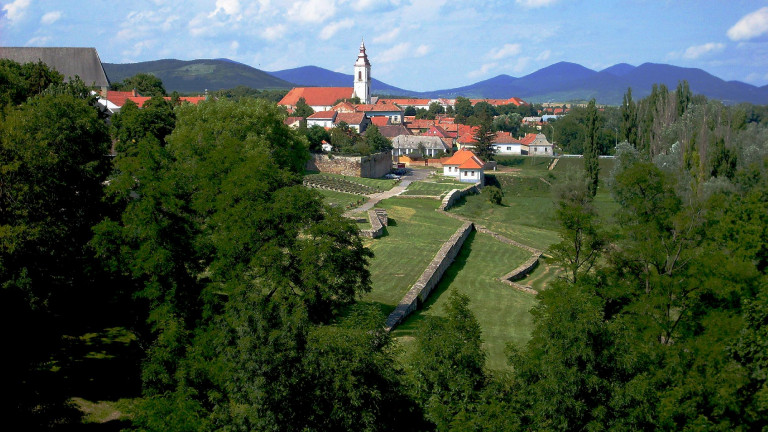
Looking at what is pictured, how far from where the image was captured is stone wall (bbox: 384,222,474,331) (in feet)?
72.6

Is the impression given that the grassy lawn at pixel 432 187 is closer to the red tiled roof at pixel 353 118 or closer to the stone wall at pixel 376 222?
the stone wall at pixel 376 222

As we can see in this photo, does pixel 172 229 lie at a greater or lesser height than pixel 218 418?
greater

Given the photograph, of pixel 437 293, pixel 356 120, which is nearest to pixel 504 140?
pixel 356 120

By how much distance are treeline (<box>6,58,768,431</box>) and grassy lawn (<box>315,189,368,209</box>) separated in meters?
20.7

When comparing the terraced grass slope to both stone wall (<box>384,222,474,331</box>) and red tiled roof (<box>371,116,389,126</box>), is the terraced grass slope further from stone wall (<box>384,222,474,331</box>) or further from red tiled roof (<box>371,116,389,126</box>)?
red tiled roof (<box>371,116,389,126</box>)

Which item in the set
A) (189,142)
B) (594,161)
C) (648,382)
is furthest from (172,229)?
(594,161)

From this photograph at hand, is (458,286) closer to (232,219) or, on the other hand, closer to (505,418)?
(232,219)

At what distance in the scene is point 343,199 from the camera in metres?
46.5

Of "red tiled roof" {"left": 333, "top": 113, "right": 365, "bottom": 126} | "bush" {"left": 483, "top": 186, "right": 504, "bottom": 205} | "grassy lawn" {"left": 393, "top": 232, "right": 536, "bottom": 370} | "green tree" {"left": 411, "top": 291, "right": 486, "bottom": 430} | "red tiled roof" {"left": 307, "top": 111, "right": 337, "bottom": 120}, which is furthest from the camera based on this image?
"red tiled roof" {"left": 307, "top": 111, "right": 337, "bottom": 120}

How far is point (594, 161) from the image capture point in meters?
54.9

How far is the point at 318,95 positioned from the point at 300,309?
446 ft

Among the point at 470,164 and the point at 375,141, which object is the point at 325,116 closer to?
the point at 375,141

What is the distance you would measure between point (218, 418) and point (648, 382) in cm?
884

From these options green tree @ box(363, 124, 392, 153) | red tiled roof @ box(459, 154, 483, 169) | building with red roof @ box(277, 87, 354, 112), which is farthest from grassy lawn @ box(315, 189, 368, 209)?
building with red roof @ box(277, 87, 354, 112)
